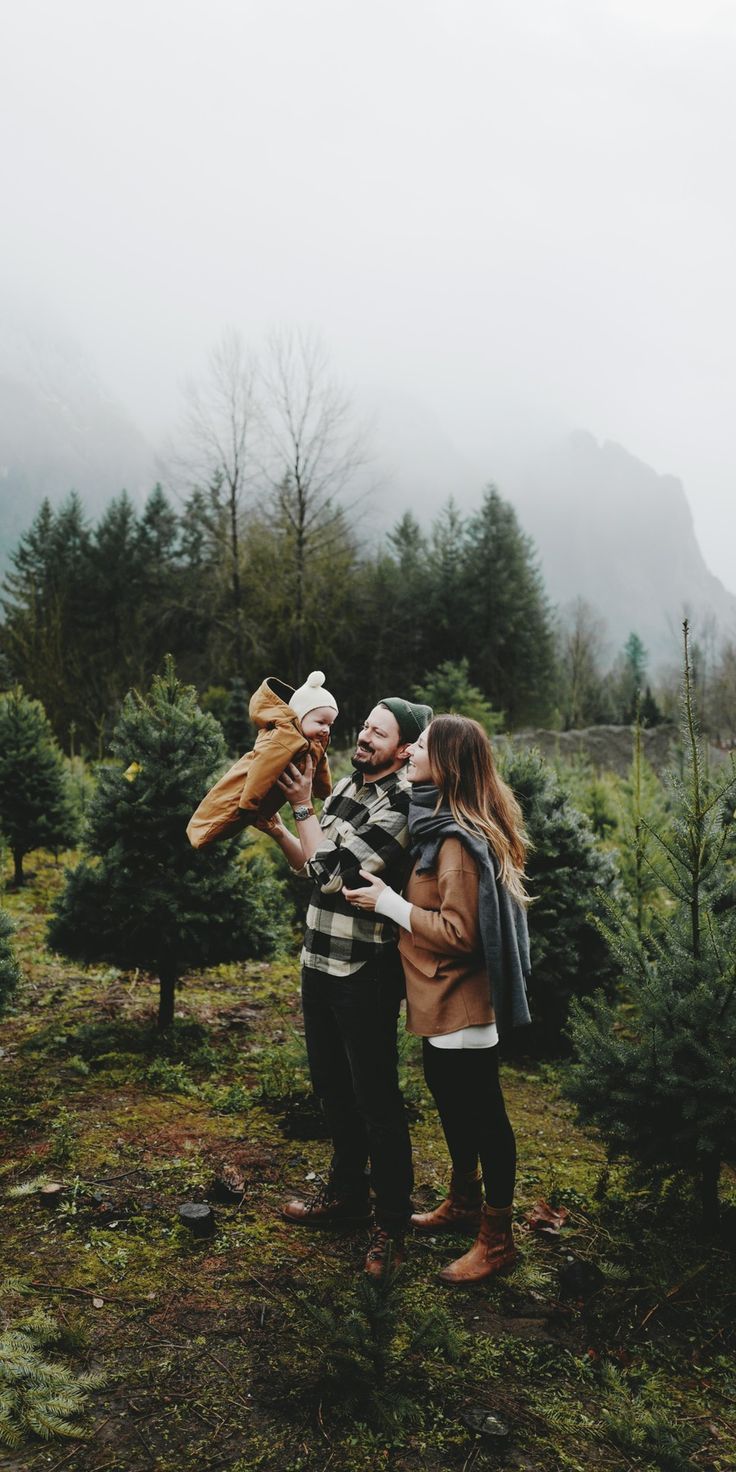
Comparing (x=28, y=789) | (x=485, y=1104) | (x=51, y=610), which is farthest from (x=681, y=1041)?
(x=51, y=610)

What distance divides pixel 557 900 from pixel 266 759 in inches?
122

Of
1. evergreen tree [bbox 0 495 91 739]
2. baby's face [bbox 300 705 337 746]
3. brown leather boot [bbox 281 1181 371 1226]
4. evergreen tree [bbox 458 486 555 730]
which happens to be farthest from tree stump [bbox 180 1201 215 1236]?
evergreen tree [bbox 458 486 555 730]

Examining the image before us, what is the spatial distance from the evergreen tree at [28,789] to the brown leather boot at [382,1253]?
7.66 metres

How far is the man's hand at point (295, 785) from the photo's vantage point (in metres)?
3.33

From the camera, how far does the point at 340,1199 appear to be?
344cm

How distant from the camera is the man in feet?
10.2

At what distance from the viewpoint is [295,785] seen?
333cm

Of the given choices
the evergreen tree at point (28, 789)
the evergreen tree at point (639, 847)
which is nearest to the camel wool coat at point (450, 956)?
the evergreen tree at point (639, 847)

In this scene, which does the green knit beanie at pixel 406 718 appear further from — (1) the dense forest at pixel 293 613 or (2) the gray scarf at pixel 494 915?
(1) the dense forest at pixel 293 613

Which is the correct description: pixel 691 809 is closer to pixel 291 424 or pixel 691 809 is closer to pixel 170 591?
pixel 291 424

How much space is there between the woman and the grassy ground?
40 cm

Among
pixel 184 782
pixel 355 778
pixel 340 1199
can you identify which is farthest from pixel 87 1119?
pixel 355 778

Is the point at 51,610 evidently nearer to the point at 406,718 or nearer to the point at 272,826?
the point at 272,826

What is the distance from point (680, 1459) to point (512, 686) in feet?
98.3
